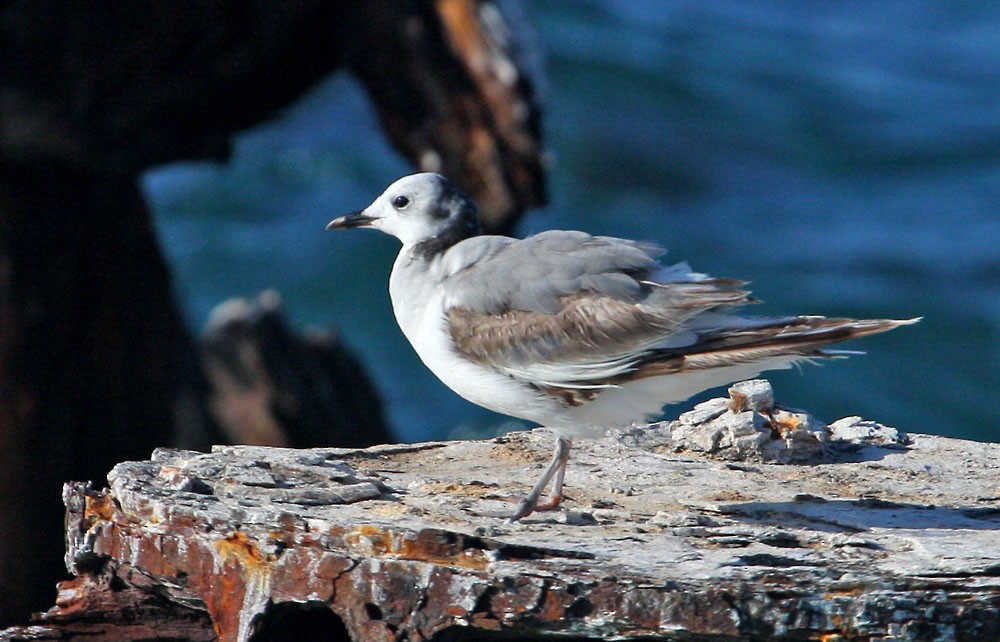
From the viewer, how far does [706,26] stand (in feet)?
60.1

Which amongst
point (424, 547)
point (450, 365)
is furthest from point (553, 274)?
point (424, 547)

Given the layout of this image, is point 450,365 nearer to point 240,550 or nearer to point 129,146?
point 240,550

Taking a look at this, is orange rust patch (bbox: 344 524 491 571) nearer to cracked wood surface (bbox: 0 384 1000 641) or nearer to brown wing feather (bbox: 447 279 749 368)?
cracked wood surface (bbox: 0 384 1000 641)

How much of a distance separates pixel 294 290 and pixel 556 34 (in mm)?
5073

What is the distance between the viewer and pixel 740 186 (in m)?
16.0

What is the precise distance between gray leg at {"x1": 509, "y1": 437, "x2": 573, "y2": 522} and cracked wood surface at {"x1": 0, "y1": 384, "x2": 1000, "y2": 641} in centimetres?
4

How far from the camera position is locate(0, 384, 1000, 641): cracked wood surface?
3.29 metres

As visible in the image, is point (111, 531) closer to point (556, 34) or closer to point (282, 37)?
point (282, 37)

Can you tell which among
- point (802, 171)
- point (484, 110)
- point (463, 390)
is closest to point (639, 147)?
point (802, 171)

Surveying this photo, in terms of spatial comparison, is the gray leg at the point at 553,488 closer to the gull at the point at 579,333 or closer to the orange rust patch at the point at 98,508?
the gull at the point at 579,333

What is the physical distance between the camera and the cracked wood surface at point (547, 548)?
329 centimetres

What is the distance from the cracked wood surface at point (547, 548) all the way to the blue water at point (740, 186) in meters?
7.84

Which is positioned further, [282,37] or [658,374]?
[282,37]

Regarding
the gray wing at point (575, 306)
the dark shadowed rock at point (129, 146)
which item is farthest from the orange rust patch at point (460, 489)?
the dark shadowed rock at point (129, 146)
